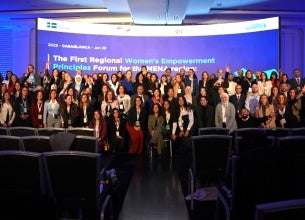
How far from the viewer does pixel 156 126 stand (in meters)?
8.33

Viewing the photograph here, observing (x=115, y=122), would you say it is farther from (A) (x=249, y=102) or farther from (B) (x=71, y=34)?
(B) (x=71, y=34)

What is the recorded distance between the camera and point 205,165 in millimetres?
4535

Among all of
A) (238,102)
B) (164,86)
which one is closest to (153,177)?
(238,102)

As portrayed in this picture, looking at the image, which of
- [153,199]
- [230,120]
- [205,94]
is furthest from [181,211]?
[205,94]

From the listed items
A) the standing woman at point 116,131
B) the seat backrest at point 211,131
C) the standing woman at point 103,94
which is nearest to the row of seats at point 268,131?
the seat backrest at point 211,131

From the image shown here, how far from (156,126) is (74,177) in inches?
200

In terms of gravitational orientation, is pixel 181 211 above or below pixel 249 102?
below

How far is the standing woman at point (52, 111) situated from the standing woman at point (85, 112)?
20.2 inches

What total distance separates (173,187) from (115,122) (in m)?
3.24

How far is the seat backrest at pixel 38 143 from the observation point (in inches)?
182

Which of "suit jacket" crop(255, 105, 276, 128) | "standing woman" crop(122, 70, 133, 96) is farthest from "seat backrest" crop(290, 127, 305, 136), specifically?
"standing woman" crop(122, 70, 133, 96)

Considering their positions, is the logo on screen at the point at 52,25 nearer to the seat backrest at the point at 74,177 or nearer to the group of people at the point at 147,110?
the group of people at the point at 147,110

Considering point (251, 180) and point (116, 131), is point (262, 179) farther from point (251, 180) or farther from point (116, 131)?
point (116, 131)

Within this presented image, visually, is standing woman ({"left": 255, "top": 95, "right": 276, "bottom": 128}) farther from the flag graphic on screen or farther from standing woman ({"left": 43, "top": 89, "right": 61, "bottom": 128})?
the flag graphic on screen
